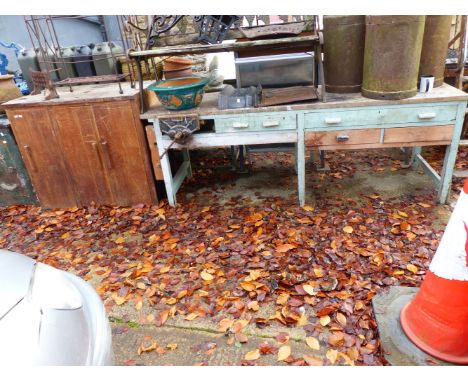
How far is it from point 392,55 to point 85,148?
3573mm

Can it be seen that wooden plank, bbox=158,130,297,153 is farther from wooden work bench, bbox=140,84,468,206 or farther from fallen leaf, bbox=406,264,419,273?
fallen leaf, bbox=406,264,419,273

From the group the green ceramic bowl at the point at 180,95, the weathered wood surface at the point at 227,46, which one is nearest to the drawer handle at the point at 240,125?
the green ceramic bowl at the point at 180,95

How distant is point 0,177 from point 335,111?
4369 millimetres

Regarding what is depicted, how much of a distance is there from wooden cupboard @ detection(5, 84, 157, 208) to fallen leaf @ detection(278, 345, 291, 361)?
8.72 feet

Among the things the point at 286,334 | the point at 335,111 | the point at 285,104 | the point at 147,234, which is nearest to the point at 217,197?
the point at 147,234

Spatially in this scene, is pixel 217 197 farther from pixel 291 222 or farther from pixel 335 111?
pixel 335 111

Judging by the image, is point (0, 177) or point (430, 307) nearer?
point (430, 307)

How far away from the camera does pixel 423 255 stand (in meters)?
3.23

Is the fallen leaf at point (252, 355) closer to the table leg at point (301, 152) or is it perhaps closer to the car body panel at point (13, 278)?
the car body panel at point (13, 278)

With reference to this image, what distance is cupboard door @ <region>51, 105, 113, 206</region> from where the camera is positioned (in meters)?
4.08

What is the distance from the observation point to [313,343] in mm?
2469

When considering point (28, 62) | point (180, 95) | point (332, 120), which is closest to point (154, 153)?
point (180, 95)

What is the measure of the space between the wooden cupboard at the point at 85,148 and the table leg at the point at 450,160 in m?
3.43

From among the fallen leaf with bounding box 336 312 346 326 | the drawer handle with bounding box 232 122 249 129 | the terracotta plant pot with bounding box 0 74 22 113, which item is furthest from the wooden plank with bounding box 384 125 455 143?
the terracotta plant pot with bounding box 0 74 22 113
